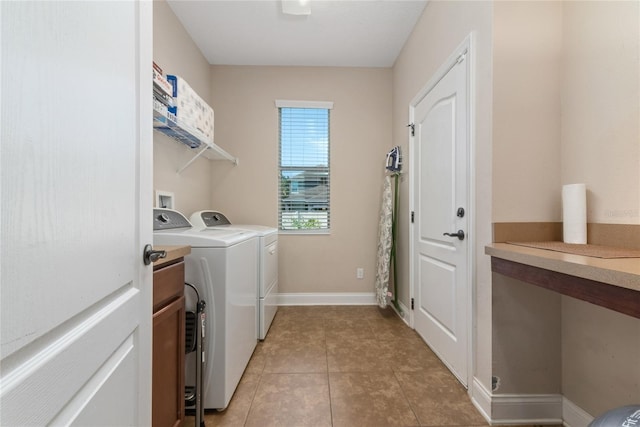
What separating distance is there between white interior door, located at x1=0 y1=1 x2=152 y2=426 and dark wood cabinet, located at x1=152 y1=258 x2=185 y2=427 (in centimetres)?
16

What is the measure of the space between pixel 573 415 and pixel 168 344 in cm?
193

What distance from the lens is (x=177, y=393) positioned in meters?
1.09

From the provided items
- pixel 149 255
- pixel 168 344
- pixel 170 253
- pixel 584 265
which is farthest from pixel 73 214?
pixel 584 265

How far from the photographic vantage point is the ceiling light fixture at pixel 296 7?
7.03ft

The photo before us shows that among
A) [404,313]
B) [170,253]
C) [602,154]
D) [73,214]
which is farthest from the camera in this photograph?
[404,313]

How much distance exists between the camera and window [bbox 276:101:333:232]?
10.4ft

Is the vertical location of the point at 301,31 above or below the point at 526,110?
above

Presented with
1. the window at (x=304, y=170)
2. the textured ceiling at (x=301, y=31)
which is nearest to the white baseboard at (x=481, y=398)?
the window at (x=304, y=170)

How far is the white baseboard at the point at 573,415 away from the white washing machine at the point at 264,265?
6.28 feet

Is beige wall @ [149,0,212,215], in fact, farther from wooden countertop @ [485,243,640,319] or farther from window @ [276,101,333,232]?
wooden countertop @ [485,243,640,319]

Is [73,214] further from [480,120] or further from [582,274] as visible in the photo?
[480,120]

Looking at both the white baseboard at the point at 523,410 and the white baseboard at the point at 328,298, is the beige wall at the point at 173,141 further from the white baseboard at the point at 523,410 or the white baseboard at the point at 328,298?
the white baseboard at the point at 523,410

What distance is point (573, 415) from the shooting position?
1.34 metres

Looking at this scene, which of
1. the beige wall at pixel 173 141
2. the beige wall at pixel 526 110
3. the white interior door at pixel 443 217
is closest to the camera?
the beige wall at pixel 526 110
